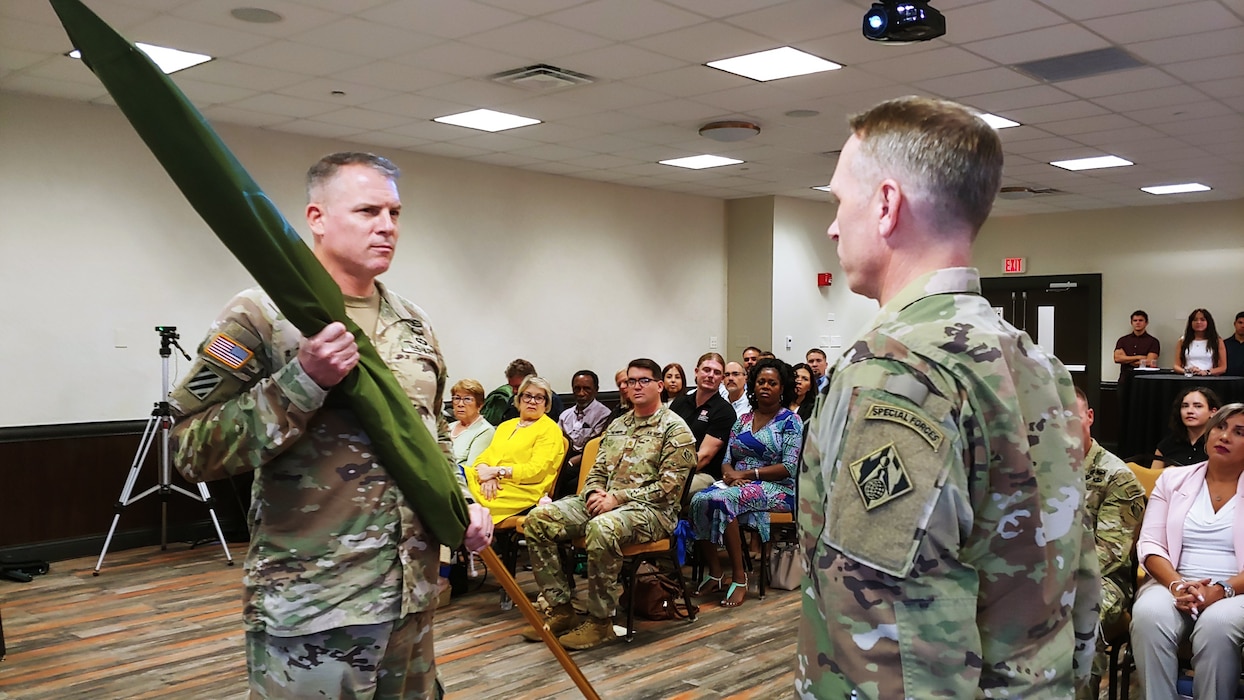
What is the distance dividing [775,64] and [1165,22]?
1.99 meters

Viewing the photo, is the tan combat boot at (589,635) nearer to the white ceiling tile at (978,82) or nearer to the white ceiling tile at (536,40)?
the white ceiling tile at (536,40)

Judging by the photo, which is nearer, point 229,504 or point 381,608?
point 381,608

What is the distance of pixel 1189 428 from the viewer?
5.01 m

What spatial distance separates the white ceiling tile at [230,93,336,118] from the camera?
6.47 m

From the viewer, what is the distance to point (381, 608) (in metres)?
1.72

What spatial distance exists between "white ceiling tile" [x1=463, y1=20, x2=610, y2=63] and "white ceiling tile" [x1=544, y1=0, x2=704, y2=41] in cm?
11

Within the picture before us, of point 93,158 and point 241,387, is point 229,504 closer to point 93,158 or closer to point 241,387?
point 93,158

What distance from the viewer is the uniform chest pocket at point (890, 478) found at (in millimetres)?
1022

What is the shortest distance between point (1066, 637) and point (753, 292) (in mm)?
10137

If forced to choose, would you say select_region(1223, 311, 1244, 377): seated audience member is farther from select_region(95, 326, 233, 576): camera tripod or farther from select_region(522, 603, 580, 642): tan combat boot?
select_region(95, 326, 233, 576): camera tripod

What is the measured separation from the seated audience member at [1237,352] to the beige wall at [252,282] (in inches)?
226

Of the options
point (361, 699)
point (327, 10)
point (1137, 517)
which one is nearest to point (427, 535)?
point (361, 699)

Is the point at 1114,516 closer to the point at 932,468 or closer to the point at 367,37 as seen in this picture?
the point at 932,468

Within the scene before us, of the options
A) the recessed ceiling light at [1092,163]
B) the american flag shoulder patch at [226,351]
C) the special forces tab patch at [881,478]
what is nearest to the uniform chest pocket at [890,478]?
the special forces tab patch at [881,478]
